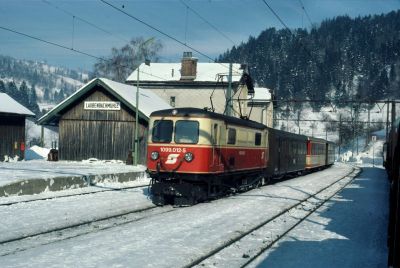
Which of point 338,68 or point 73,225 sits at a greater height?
point 338,68

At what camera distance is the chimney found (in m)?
49.2

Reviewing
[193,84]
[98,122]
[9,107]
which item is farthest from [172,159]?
[193,84]

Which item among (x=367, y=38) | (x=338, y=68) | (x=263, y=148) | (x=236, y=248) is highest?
(x=367, y=38)

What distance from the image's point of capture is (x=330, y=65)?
185 m

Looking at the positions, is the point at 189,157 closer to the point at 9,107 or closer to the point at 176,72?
the point at 9,107

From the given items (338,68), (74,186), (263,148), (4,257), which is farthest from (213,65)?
(338,68)

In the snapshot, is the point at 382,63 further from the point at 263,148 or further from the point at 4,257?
the point at 4,257

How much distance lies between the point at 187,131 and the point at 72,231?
18.7ft

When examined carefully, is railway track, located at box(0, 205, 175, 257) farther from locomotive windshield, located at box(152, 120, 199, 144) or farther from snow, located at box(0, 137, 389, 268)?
locomotive windshield, located at box(152, 120, 199, 144)

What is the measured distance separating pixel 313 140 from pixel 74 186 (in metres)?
22.6

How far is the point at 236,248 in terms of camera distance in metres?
9.20

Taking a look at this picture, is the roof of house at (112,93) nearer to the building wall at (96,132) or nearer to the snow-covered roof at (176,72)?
the building wall at (96,132)

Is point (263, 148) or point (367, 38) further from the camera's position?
point (367, 38)

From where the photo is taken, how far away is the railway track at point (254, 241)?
26.8ft
